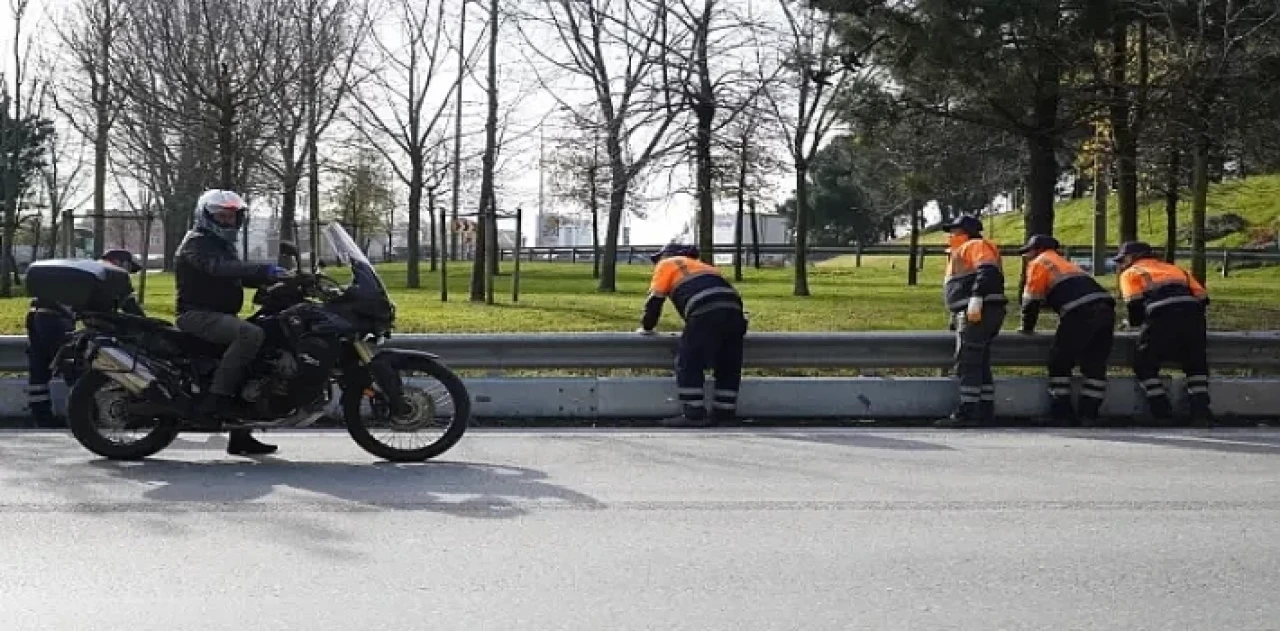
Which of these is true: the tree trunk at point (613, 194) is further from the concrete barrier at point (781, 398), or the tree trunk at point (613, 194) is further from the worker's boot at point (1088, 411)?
the worker's boot at point (1088, 411)

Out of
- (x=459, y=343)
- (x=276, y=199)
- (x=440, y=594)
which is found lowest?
(x=440, y=594)

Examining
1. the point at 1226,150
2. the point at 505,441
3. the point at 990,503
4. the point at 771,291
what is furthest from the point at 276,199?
the point at 990,503

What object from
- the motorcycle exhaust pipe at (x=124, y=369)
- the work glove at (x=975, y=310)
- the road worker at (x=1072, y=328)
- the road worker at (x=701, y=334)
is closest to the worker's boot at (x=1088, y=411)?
the road worker at (x=1072, y=328)

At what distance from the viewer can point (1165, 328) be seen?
34.9 ft

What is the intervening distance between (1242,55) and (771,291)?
1620cm

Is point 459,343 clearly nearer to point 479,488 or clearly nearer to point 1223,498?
point 479,488

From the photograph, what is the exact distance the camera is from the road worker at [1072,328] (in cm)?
1071

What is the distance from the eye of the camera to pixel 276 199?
33.0m

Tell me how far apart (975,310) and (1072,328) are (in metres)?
0.82

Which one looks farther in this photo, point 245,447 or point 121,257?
point 121,257

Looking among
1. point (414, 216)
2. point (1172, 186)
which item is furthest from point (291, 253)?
point (414, 216)

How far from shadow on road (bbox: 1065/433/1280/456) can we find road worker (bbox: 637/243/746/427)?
8.48 feet

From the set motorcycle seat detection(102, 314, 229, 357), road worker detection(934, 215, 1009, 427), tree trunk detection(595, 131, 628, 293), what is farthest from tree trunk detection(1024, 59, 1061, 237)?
motorcycle seat detection(102, 314, 229, 357)

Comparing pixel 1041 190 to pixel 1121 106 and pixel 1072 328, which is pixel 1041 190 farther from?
pixel 1072 328
